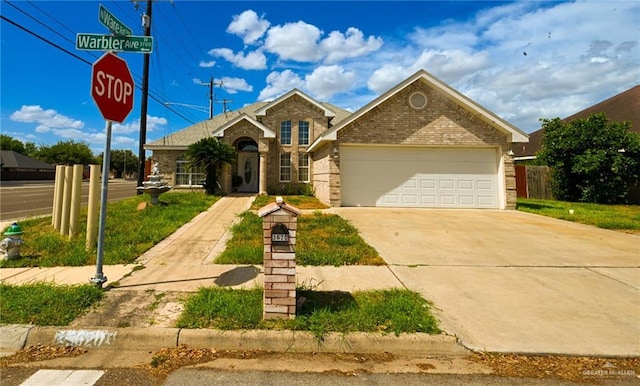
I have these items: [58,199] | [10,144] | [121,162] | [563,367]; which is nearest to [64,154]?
[10,144]

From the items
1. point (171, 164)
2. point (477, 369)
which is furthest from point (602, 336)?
point (171, 164)

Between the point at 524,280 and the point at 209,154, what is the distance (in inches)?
570

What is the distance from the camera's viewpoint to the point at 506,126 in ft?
→ 40.6

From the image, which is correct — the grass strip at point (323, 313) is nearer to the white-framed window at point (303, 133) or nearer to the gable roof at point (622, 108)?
the white-framed window at point (303, 133)

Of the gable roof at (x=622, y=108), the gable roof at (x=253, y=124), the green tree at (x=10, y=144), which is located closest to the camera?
the gable roof at (x=253, y=124)

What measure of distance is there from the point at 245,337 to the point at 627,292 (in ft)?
17.3

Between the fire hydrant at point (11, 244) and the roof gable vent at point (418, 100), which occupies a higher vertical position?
the roof gable vent at point (418, 100)

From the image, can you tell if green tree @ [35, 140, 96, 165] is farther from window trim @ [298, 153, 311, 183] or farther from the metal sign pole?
the metal sign pole

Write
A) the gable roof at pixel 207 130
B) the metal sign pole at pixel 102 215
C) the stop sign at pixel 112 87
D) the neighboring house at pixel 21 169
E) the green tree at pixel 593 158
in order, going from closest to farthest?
the stop sign at pixel 112 87, the metal sign pole at pixel 102 215, the green tree at pixel 593 158, the gable roof at pixel 207 130, the neighboring house at pixel 21 169

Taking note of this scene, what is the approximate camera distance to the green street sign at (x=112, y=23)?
4035 millimetres

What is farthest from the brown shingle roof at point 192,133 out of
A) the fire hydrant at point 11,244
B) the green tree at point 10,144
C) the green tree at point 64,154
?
the green tree at point 10,144

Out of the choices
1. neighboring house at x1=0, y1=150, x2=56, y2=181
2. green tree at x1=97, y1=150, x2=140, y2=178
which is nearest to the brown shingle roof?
neighboring house at x1=0, y1=150, x2=56, y2=181

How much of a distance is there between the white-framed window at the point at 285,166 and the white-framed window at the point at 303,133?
3.69 feet

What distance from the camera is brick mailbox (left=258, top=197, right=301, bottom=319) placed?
11.0ft
